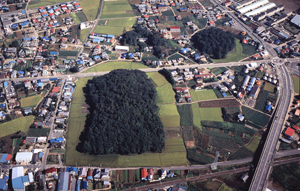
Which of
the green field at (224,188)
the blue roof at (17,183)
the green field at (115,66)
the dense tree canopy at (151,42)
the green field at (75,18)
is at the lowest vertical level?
the green field at (224,188)

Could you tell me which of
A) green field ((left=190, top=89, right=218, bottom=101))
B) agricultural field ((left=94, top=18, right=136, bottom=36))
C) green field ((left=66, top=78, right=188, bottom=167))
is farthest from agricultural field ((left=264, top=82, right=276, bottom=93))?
agricultural field ((left=94, top=18, right=136, bottom=36))

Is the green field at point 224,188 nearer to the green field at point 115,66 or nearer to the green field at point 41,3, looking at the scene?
the green field at point 115,66

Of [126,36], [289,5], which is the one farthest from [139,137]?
[289,5]

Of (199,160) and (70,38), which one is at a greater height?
(70,38)

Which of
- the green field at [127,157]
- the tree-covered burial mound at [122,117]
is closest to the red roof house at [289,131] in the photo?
the green field at [127,157]

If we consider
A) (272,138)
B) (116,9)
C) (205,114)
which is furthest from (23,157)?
(116,9)

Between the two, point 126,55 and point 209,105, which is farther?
point 126,55

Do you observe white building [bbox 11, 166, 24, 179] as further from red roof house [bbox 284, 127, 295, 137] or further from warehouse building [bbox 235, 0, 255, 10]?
warehouse building [bbox 235, 0, 255, 10]

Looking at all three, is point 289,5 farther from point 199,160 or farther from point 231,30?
point 199,160
